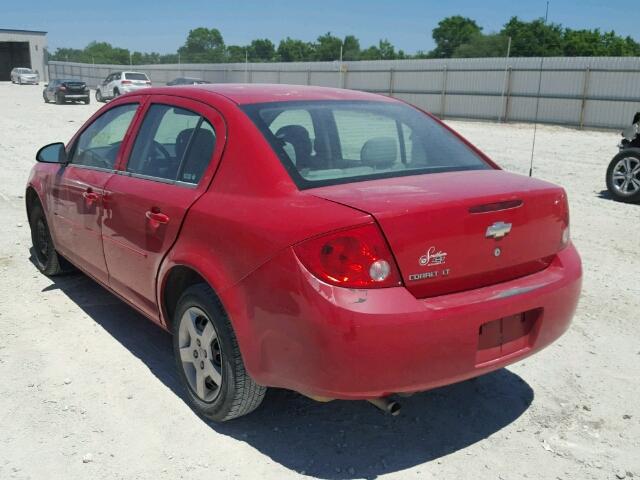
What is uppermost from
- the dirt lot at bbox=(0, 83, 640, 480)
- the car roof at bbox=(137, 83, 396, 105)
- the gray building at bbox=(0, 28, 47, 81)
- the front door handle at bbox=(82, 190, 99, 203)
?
the gray building at bbox=(0, 28, 47, 81)

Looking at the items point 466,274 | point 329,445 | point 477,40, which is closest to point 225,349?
point 329,445

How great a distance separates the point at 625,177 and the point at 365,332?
834 centimetres

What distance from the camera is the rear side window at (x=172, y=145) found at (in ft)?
11.0

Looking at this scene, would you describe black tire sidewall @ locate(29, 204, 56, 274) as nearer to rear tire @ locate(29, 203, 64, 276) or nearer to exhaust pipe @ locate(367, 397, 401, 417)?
rear tire @ locate(29, 203, 64, 276)

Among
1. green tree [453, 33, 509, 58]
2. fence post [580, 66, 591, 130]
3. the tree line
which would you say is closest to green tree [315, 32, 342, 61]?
the tree line

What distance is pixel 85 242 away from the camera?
4.39 m

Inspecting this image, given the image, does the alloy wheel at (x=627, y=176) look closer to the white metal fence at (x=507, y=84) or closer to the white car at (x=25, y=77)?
the white metal fence at (x=507, y=84)

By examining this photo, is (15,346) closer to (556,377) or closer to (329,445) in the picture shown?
(329,445)

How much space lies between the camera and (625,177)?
9469 millimetres

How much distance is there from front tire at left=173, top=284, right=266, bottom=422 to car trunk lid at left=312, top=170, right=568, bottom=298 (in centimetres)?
79

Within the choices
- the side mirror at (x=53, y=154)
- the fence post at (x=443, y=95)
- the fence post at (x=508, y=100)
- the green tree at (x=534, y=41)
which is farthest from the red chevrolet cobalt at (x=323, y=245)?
the green tree at (x=534, y=41)

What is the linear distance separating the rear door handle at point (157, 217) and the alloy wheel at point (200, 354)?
0.49 meters

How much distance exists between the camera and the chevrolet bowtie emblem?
279 cm

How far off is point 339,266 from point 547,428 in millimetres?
1565
